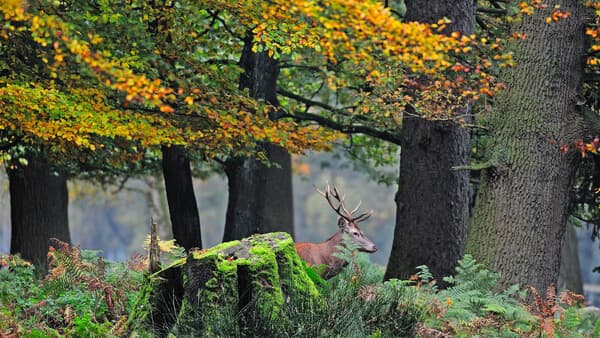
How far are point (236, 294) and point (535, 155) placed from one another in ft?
14.2

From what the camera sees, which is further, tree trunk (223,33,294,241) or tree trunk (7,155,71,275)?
tree trunk (7,155,71,275)

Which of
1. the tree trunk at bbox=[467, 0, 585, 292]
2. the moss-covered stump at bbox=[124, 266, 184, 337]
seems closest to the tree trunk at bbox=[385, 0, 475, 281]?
the tree trunk at bbox=[467, 0, 585, 292]

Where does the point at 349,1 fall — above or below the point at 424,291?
above

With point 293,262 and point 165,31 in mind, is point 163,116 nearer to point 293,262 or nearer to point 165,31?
point 165,31

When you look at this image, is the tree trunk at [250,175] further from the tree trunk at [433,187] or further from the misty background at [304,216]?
the misty background at [304,216]

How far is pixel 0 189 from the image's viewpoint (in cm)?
3597

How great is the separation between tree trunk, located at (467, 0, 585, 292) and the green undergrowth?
42 centimetres

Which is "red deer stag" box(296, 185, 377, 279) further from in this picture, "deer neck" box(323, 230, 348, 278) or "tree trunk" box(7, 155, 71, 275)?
"tree trunk" box(7, 155, 71, 275)

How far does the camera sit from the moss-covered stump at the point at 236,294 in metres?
7.39

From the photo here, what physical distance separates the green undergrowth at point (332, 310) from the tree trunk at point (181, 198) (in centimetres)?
408

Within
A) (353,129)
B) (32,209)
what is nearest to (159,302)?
(32,209)

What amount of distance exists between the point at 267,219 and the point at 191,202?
518 centimetres

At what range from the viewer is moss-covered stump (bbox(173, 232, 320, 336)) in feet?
24.3

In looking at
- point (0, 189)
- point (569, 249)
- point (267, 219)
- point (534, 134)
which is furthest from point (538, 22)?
point (0, 189)
